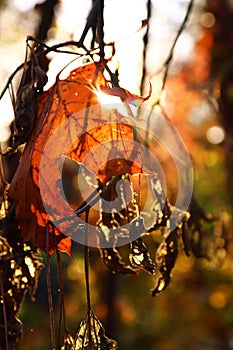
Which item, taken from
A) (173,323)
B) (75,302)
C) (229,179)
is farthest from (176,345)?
(229,179)

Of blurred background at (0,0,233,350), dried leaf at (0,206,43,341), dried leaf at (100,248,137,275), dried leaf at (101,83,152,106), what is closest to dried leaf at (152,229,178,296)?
dried leaf at (100,248,137,275)

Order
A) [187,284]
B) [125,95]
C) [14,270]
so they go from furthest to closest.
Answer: [187,284], [14,270], [125,95]

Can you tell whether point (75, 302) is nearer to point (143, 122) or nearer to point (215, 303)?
point (215, 303)

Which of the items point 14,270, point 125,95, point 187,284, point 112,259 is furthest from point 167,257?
point 187,284

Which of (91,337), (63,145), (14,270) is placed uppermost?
(63,145)

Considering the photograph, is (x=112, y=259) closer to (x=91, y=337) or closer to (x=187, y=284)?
(x=91, y=337)

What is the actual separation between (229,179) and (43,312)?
234 cm

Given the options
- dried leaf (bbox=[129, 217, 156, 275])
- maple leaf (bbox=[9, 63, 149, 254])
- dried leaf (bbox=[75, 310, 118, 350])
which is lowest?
dried leaf (bbox=[75, 310, 118, 350])

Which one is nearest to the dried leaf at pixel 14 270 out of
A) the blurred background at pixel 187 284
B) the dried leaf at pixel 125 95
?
the dried leaf at pixel 125 95

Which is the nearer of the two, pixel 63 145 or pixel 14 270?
pixel 63 145

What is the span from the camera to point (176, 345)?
5.83 meters

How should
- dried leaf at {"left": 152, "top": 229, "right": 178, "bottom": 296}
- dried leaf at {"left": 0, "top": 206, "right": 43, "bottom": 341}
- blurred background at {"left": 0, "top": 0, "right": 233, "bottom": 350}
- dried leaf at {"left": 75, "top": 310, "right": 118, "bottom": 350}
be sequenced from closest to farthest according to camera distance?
dried leaf at {"left": 75, "top": 310, "right": 118, "bottom": 350} → dried leaf at {"left": 0, "top": 206, "right": 43, "bottom": 341} → dried leaf at {"left": 152, "top": 229, "right": 178, "bottom": 296} → blurred background at {"left": 0, "top": 0, "right": 233, "bottom": 350}

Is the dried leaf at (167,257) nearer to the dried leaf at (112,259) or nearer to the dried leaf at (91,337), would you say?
the dried leaf at (112,259)

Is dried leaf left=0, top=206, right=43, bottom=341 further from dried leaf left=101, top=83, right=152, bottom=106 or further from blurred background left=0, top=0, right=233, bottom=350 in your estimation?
blurred background left=0, top=0, right=233, bottom=350
